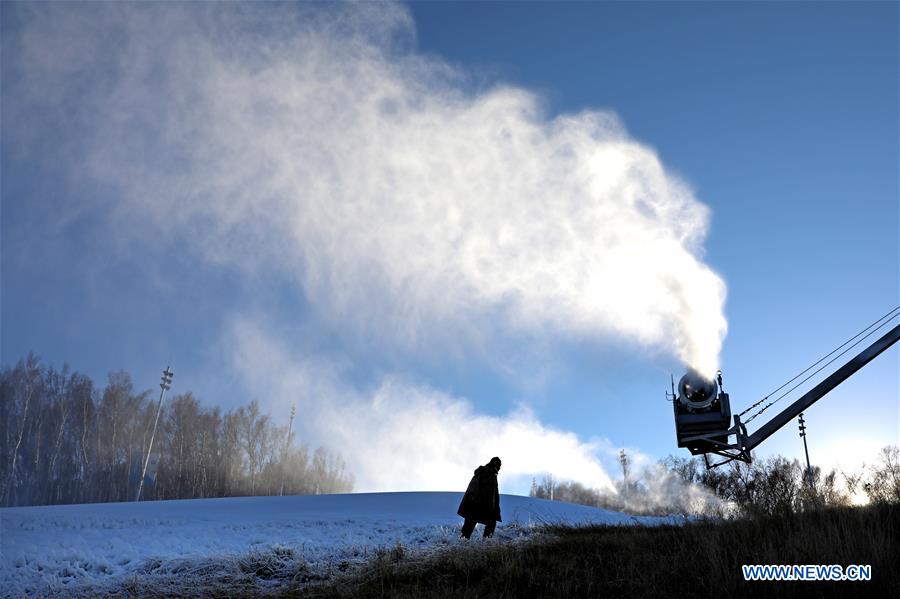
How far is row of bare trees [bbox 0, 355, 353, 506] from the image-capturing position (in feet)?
159

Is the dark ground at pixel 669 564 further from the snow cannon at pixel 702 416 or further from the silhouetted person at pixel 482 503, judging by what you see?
the snow cannon at pixel 702 416

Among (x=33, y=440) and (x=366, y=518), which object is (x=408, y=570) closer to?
(x=366, y=518)

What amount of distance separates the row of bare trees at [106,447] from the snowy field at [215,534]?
35.6 metres

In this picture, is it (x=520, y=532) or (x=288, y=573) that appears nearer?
(x=288, y=573)

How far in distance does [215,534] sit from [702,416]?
43.6ft

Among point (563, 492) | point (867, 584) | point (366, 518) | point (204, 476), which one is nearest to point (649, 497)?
point (563, 492)

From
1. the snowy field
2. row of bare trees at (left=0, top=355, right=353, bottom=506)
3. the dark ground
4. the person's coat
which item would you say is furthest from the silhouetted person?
row of bare trees at (left=0, top=355, right=353, bottom=506)

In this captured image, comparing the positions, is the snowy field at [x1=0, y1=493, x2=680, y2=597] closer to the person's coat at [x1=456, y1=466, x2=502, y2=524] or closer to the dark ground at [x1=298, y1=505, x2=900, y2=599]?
the person's coat at [x1=456, y1=466, x2=502, y2=524]

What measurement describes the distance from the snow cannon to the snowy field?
108 inches

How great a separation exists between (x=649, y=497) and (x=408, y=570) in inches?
2487

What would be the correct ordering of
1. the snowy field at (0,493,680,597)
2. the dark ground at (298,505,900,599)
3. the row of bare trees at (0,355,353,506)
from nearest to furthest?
the dark ground at (298,505,900,599), the snowy field at (0,493,680,597), the row of bare trees at (0,355,353,506)

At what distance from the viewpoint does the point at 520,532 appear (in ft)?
42.9

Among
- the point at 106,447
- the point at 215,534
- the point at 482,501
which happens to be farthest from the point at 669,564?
the point at 106,447

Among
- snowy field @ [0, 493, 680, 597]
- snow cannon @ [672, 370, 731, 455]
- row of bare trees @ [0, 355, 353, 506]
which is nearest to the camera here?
snowy field @ [0, 493, 680, 597]
